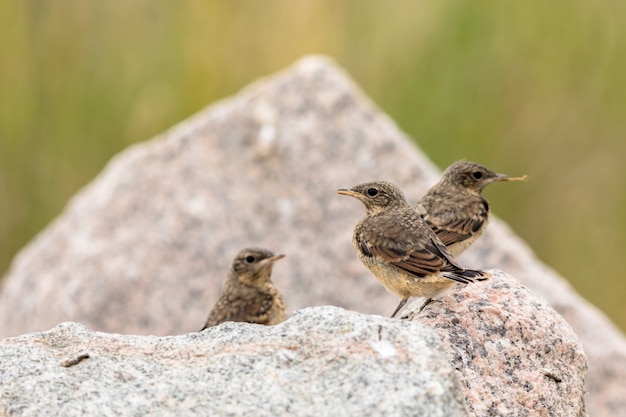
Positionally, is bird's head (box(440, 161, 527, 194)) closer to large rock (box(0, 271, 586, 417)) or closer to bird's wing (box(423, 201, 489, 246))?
bird's wing (box(423, 201, 489, 246))

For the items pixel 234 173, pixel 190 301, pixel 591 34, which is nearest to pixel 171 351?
pixel 190 301

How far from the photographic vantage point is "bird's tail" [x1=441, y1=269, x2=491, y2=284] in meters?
4.30

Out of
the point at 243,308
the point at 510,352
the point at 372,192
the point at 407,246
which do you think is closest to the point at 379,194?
the point at 372,192

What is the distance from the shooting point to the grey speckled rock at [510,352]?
3891mm

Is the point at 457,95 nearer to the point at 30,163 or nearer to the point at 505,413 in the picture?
the point at 30,163

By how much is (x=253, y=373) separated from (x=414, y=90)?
235 inches

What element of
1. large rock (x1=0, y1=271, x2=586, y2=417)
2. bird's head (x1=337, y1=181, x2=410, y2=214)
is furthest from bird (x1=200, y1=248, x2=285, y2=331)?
large rock (x1=0, y1=271, x2=586, y2=417)

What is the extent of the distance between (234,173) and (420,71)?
2.23 metres

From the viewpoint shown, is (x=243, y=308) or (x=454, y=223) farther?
(x=243, y=308)

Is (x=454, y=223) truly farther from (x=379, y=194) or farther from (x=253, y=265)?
(x=253, y=265)

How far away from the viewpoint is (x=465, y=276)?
4.34m

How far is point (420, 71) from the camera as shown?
9070mm

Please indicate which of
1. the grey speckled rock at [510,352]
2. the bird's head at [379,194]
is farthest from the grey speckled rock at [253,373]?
the bird's head at [379,194]

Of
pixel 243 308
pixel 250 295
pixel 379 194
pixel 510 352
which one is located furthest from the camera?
pixel 250 295
